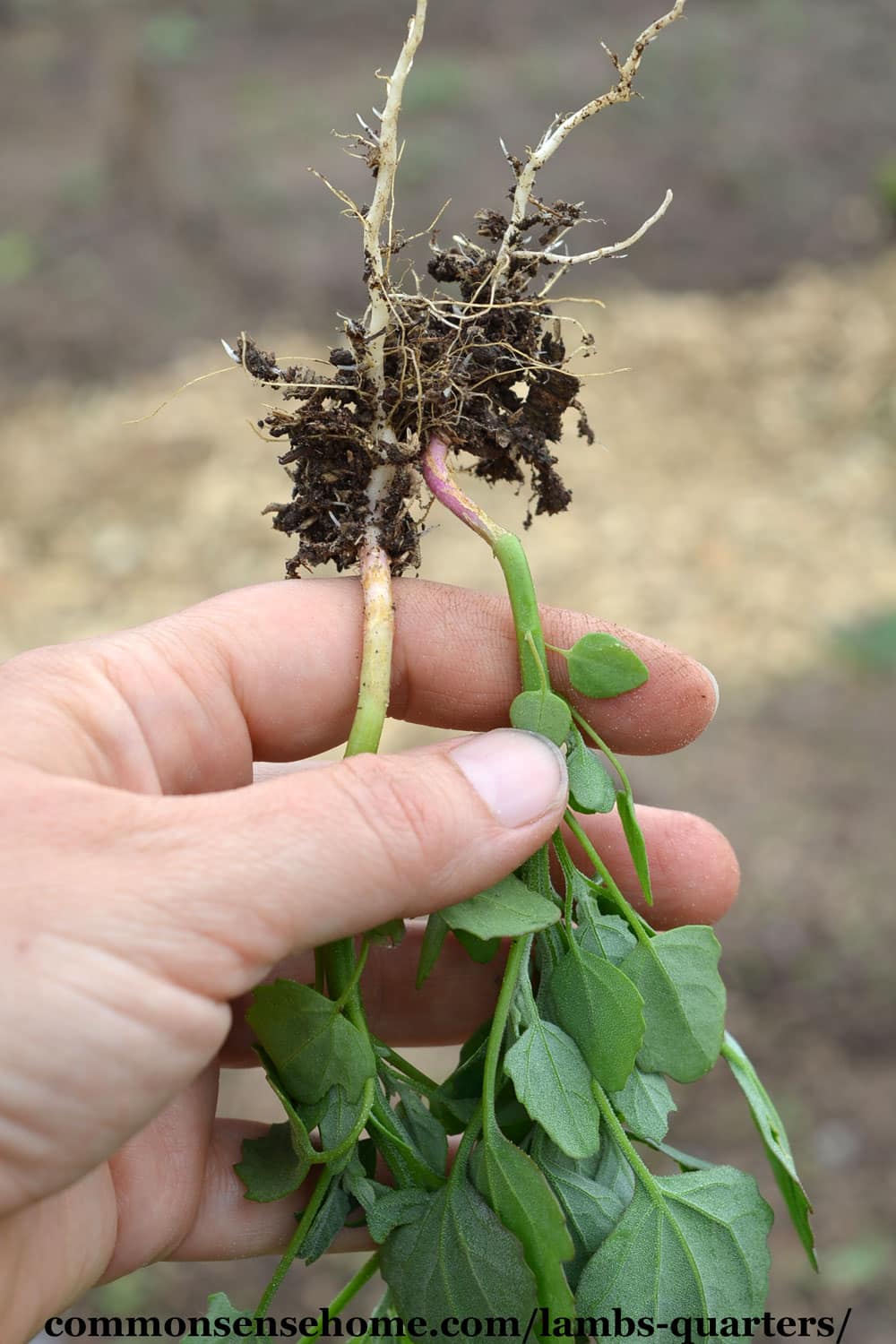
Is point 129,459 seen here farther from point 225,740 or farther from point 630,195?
point 225,740

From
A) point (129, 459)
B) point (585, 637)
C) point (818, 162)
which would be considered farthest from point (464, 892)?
point (818, 162)

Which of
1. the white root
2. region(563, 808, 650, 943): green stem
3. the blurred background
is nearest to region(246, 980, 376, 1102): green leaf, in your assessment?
region(563, 808, 650, 943): green stem

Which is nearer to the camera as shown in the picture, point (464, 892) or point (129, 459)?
point (464, 892)

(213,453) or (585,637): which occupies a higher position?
(213,453)

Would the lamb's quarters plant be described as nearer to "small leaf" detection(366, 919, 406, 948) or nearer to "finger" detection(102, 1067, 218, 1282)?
"small leaf" detection(366, 919, 406, 948)

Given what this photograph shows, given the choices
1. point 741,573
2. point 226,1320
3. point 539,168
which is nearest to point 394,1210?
point 226,1320

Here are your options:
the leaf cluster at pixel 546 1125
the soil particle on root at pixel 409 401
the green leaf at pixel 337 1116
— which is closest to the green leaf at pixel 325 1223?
the leaf cluster at pixel 546 1125

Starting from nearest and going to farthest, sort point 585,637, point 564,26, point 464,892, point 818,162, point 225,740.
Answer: point 464,892 → point 585,637 → point 225,740 → point 818,162 → point 564,26
